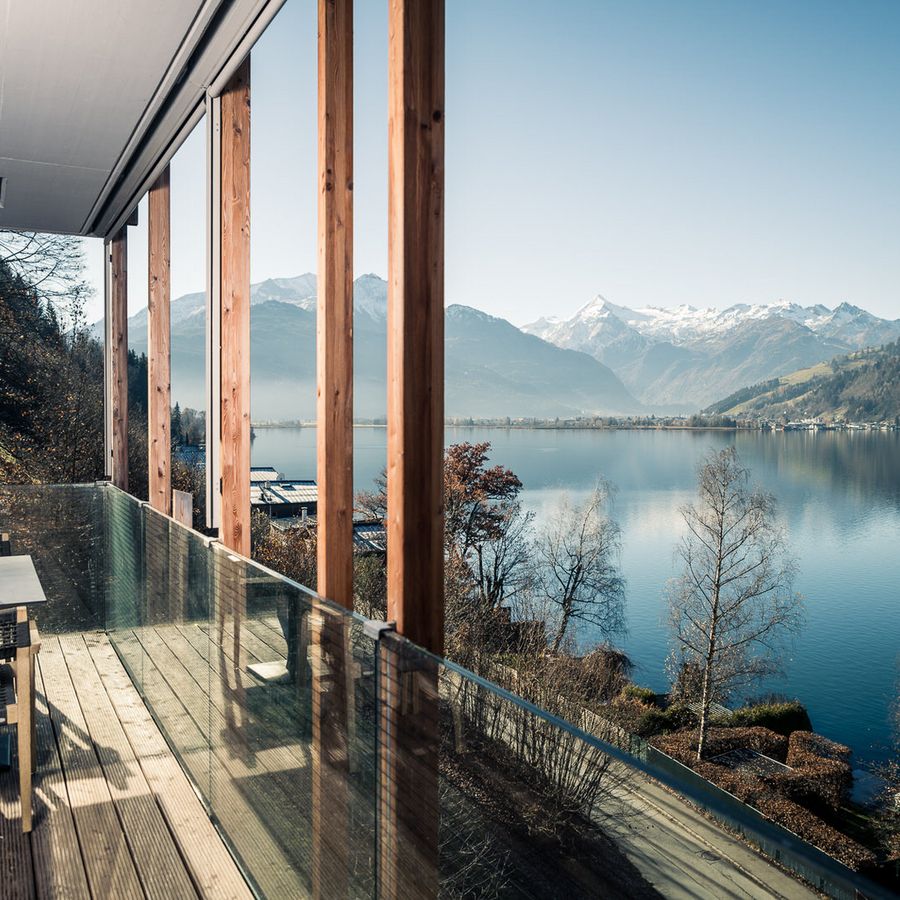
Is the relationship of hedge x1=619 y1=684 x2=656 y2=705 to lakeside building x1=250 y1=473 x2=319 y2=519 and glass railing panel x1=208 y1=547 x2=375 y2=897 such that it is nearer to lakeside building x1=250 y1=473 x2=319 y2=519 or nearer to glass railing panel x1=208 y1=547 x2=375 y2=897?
lakeside building x1=250 y1=473 x2=319 y2=519

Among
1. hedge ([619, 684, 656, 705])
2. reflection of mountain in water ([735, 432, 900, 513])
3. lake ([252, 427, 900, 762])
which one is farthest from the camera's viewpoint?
reflection of mountain in water ([735, 432, 900, 513])

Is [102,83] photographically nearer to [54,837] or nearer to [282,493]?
[54,837]

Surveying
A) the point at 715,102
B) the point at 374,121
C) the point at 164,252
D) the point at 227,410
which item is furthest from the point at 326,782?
the point at 715,102

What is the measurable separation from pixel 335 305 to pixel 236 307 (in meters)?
0.94

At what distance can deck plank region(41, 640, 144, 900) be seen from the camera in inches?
81.4

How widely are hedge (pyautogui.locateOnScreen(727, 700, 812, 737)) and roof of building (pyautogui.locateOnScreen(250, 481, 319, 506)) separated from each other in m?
15.5

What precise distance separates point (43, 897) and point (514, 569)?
28.7 metres

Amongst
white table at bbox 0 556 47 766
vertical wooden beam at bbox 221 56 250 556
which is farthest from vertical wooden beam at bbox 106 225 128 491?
vertical wooden beam at bbox 221 56 250 556

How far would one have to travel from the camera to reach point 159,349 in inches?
166

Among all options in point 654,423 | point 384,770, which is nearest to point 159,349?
point 384,770

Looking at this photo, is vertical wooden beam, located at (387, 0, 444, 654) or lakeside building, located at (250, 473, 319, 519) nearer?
vertical wooden beam, located at (387, 0, 444, 654)

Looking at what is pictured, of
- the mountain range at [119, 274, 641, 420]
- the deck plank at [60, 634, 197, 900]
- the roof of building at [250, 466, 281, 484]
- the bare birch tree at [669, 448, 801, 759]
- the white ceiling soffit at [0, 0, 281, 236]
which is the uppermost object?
the mountain range at [119, 274, 641, 420]

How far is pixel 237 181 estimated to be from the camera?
2.73m

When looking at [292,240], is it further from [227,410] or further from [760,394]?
[227,410]
